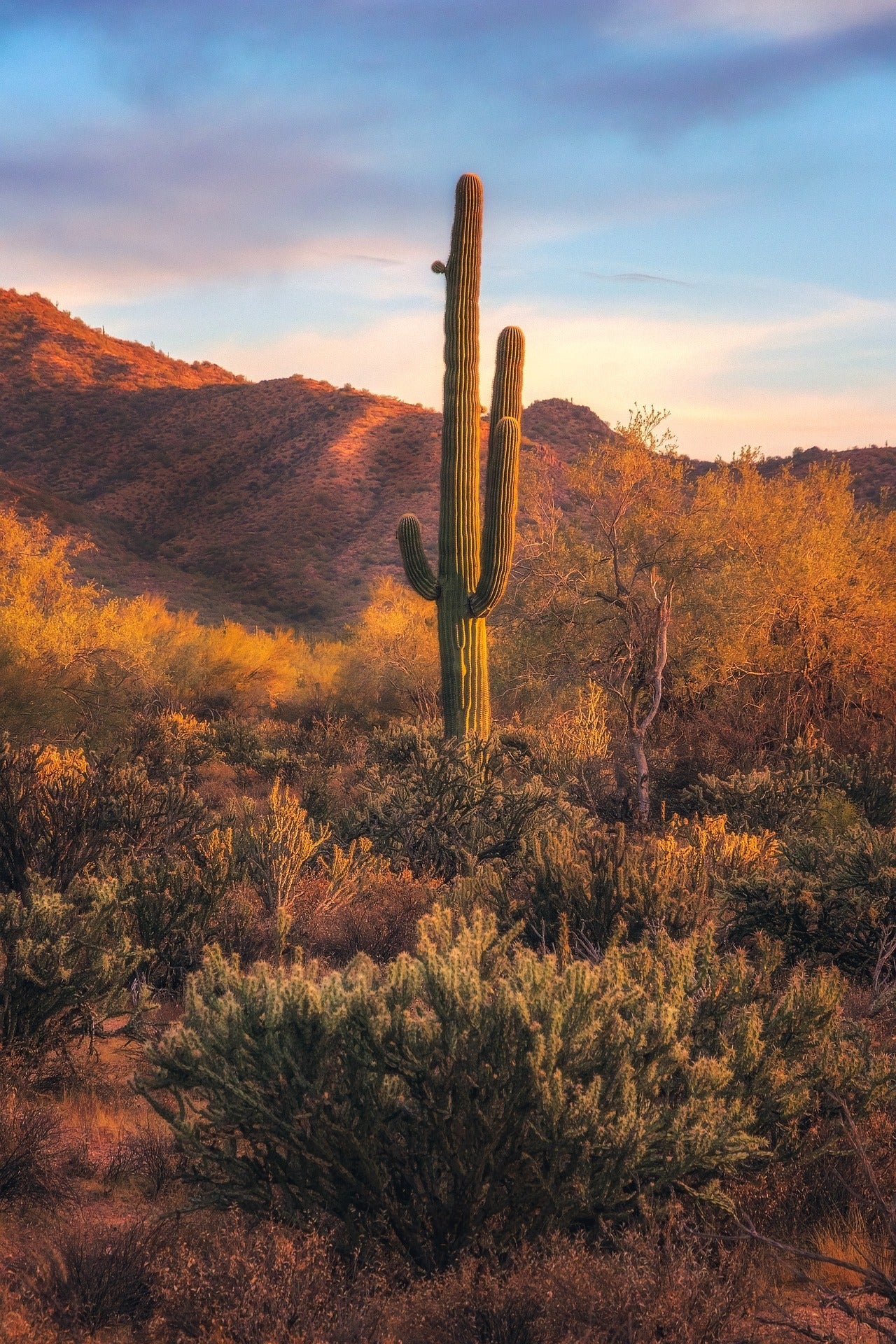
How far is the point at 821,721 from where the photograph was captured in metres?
16.0

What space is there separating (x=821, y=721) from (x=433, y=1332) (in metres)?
14.2

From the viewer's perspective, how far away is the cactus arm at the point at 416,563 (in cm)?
1329

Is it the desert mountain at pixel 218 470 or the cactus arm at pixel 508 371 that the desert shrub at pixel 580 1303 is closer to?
the cactus arm at pixel 508 371

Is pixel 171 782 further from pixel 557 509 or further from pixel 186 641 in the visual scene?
pixel 186 641

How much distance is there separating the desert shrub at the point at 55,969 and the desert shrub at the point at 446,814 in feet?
11.2

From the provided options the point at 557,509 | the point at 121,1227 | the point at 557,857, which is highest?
the point at 557,509

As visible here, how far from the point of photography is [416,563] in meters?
13.3

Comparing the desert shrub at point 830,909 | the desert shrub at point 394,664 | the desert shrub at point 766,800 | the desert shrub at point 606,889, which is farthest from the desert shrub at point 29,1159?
the desert shrub at point 394,664

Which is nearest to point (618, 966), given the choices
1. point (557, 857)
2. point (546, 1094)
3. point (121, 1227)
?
point (546, 1094)

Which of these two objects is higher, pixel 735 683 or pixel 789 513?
pixel 789 513

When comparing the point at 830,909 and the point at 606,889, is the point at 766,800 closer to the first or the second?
the point at 830,909

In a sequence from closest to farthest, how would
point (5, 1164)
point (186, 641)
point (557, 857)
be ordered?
point (5, 1164) < point (557, 857) < point (186, 641)

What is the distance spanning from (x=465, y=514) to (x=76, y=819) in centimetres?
716

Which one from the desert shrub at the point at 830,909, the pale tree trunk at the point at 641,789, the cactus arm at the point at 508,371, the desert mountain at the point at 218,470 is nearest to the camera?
the desert shrub at the point at 830,909
